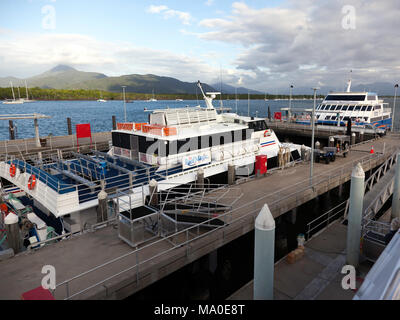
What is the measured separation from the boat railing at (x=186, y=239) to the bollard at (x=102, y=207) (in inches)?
94.3

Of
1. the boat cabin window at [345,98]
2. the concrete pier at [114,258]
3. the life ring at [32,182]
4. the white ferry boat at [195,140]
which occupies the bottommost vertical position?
the concrete pier at [114,258]

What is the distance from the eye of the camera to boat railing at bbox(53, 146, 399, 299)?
6.37 m

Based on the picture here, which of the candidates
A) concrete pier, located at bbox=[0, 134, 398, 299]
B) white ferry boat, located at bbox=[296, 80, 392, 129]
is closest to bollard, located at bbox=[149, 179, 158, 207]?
concrete pier, located at bbox=[0, 134, 398, 299]

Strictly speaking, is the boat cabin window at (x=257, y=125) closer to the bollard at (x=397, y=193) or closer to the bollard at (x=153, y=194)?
the bollard at (x=397, y=193)

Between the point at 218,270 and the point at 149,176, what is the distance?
14.7ft

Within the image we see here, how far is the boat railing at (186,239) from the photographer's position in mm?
6371

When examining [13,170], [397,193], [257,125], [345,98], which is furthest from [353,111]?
[13,170]

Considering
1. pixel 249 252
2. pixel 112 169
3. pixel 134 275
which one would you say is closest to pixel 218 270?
pixel 249 252

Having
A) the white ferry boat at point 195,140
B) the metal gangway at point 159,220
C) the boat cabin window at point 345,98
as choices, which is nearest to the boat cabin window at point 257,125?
the white ferry boat at point 195,140

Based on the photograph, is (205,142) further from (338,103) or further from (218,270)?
(338,103)

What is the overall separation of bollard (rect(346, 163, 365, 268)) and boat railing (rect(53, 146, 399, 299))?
276cm

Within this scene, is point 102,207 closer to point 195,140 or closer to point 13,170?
point 13,170

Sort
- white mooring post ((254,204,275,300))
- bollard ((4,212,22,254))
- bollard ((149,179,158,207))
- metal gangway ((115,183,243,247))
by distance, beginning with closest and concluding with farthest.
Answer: white mooring post ((254,204,275,300)) < bollard ((4,212,22,254)) < metal gangway ((115,183,243,247)) < bollard ((149,179,158,207))

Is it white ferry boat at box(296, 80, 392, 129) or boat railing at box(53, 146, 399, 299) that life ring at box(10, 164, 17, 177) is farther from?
white ferry boat at box(296, 80, 392, 129)
